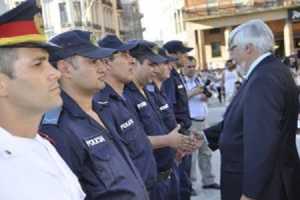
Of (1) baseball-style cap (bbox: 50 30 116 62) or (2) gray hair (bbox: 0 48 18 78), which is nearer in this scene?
(2) gray hair (bbox: 0 48 18 78)

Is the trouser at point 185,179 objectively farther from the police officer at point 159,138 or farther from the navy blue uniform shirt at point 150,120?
the navy blue uniform shirt at point 150,120

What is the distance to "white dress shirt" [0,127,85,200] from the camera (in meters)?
1.96

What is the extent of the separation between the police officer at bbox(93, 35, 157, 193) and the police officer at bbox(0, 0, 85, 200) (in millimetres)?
1075

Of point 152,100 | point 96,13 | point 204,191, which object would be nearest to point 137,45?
point 152,100

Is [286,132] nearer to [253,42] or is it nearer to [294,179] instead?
[294,179]

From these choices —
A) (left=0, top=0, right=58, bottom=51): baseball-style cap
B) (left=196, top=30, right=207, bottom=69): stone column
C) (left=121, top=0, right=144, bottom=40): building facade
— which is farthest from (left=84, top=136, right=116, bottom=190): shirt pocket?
(left=196, top=30, right=207, bottom=69): stone column

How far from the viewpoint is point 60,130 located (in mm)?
2936

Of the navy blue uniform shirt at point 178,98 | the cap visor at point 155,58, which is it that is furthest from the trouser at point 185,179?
the cap visor at point 155,58

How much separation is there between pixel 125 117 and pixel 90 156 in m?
0.79

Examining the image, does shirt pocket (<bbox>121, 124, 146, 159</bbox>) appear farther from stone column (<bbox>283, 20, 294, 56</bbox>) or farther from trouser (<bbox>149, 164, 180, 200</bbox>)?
stone column (<bbox>283, 20, 294, 56</bbox>)

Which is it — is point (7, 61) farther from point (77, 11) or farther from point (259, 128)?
point (77, 11)

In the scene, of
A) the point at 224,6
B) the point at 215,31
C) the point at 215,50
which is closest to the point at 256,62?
the point at 224,6

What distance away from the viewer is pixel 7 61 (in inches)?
88.1

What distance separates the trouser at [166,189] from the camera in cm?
439
